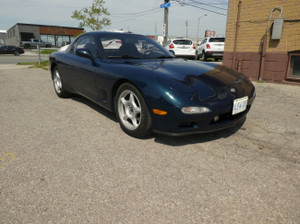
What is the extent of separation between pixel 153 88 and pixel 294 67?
579 cm

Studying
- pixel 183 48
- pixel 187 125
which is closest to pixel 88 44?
pixel 187 125

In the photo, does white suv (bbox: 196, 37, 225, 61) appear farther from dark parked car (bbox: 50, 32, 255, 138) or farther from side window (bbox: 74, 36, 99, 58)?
side window (bbox: 74, 36, 99, 58)

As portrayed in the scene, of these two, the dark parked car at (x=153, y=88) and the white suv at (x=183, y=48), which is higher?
the white suv at (x=183, y=48)

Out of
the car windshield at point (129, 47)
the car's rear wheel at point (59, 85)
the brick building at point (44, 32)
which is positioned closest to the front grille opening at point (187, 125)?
the car windshield at point (129, 47)

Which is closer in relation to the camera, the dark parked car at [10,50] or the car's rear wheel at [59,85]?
the car's rear wheel at [59,85]

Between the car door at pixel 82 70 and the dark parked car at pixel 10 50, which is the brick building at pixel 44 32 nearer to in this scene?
the dark parked car at pixel 10 50

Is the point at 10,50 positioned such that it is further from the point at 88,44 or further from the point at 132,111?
the point at 132,111

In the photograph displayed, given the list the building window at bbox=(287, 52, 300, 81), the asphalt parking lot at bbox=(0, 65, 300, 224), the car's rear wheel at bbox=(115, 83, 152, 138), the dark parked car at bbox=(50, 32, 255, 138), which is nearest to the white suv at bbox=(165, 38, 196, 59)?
the building window at bbox=(287, 52, 300, 81)

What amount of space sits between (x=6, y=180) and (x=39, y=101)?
2.88 m

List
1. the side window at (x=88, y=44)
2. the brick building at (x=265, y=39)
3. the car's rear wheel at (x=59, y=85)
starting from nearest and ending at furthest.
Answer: the side window at (x=88, y=44) → the car's rear wheel at (x=59, y=85) → the brick building at (x=265, y=39)

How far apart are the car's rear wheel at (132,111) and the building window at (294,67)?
5627 millimetres

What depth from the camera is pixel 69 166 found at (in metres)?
2.05

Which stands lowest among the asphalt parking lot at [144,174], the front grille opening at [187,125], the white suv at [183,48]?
the asphalt parking lot at [144,174]

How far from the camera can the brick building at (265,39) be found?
243 inches
